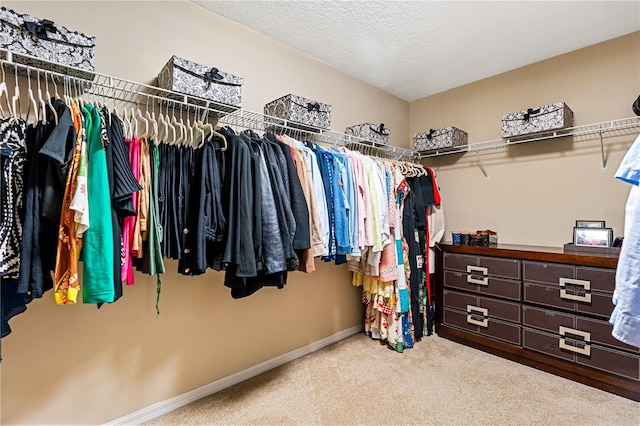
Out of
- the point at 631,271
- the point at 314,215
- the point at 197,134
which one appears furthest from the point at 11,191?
the point at 631,271

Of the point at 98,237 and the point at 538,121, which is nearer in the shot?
the point at 98,237

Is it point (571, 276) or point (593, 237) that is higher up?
point (593, 237)

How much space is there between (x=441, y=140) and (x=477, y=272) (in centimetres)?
125

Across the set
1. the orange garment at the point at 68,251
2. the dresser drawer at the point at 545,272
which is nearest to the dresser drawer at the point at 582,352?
the dresser drawer at the point at 545,272

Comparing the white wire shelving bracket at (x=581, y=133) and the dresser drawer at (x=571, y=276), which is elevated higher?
the white wire shelving bracket at (x=581, y=133)

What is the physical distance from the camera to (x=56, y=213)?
3.80 feet

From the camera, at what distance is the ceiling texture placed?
6.56 feet

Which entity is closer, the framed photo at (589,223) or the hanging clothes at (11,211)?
the hanging clothes at (11,211)

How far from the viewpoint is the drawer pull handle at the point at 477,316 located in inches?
98.9

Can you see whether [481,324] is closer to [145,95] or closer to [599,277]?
[599,277]

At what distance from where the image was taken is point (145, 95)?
5.14ft

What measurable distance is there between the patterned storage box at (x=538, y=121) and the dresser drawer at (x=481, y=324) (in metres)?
1.49

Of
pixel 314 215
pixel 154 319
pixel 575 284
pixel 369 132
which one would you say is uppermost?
pixel 369 132

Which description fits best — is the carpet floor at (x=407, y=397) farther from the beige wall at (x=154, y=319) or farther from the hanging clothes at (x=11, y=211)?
the hanging clothes at (x=11, y=211)
